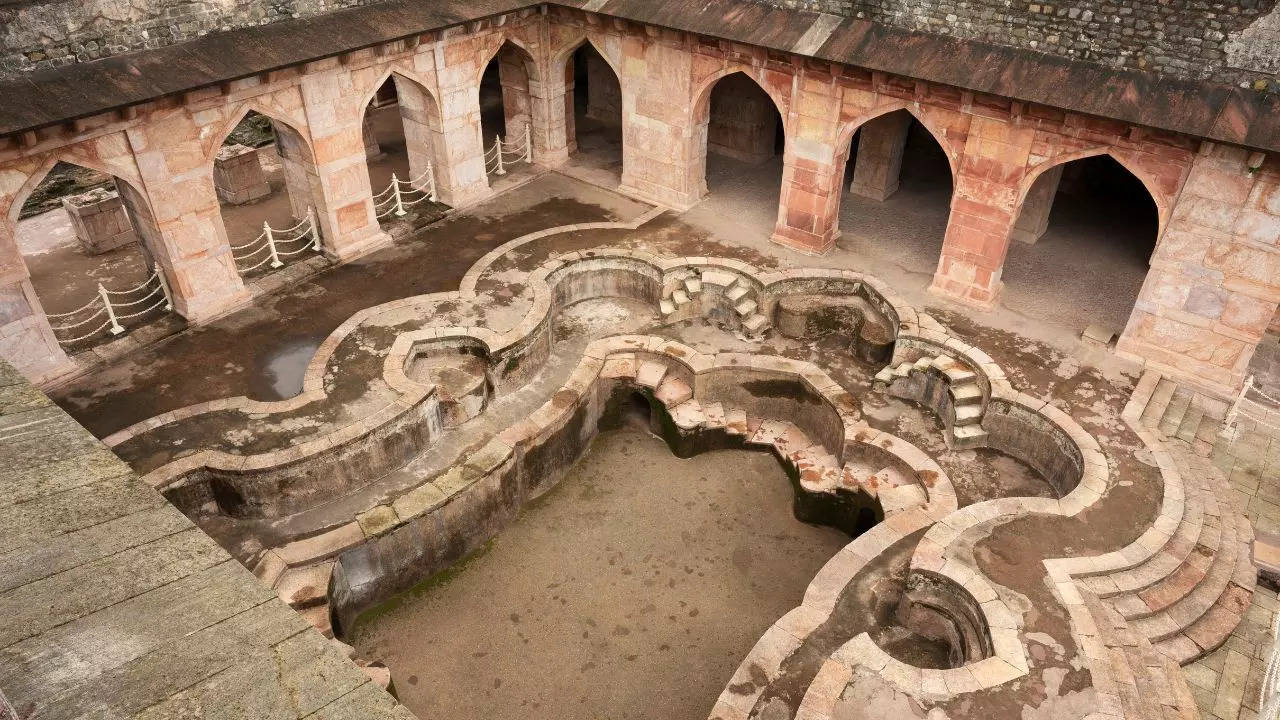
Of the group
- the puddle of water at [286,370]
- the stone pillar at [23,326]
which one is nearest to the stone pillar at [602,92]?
the puddle of water at [286,370]

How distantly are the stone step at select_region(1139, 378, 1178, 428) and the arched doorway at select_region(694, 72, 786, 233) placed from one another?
25.0ft

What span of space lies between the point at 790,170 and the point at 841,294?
2500 mm

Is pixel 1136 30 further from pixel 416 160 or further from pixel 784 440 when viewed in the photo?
pixel 416 160

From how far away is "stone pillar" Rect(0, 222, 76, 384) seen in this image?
1124cm

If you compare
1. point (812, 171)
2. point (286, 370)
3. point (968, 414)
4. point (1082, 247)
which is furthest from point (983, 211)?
point (286, 370)

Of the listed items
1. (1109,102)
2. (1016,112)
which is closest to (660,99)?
(1016,112)

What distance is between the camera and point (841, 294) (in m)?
14.9

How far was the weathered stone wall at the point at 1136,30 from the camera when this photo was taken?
1031 centimetres

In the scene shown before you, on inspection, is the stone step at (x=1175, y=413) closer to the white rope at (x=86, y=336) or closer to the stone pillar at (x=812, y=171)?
the stone pillar at (x=812, y=171)

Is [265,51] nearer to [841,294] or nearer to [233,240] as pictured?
[233,240]

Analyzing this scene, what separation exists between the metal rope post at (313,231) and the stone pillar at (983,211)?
11028mm

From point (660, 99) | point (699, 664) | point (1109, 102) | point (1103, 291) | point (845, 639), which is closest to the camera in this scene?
point (845, 639)

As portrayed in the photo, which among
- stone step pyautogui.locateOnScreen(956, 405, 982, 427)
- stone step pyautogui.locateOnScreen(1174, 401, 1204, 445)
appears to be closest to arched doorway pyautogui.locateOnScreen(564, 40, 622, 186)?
stone step pyautogui.locateOnScreen(956, 405, 982, 427)

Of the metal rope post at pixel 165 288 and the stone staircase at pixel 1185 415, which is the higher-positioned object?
the metal rope post at pixel 165 288
